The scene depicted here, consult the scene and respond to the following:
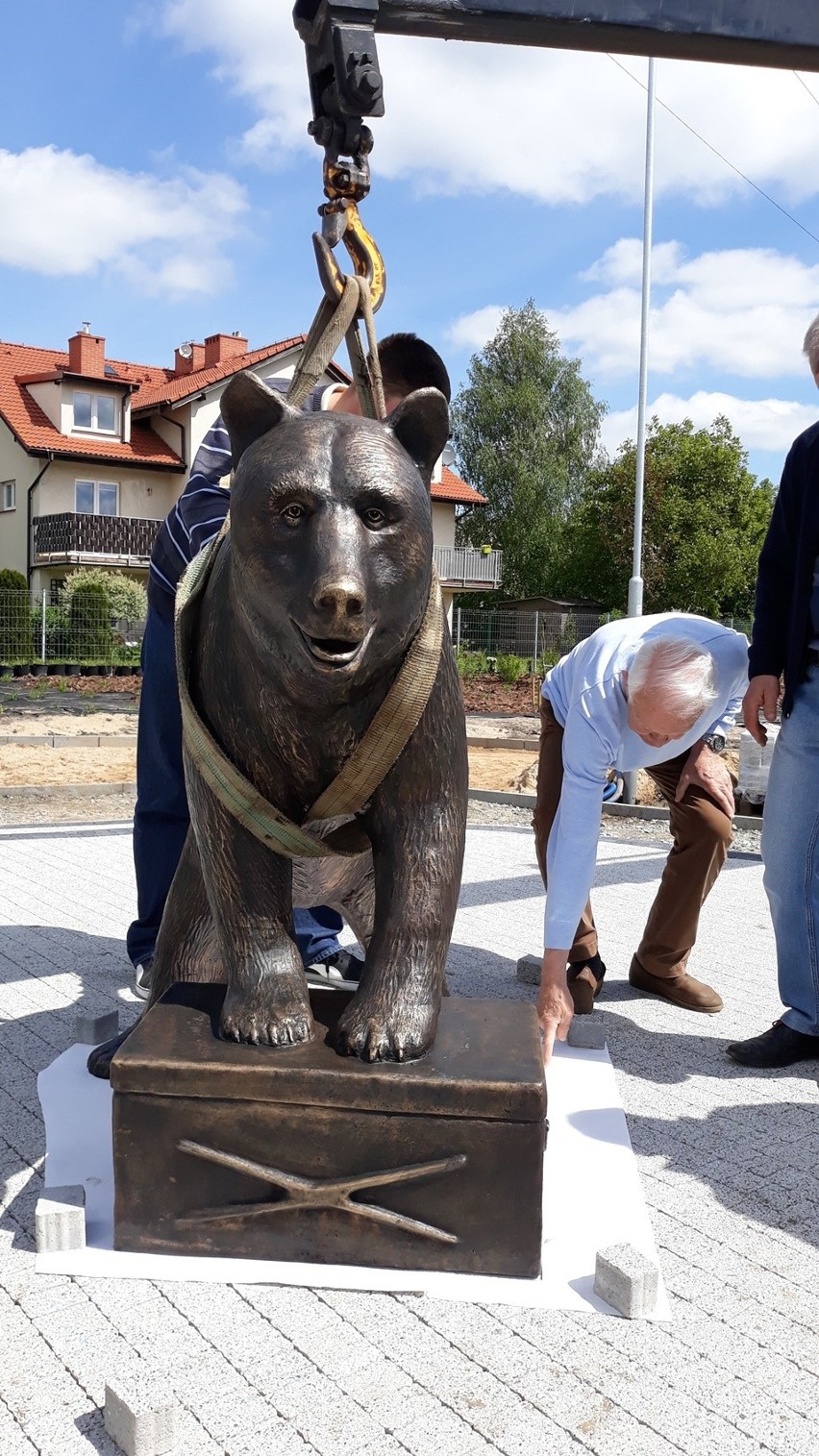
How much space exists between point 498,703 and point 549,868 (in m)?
15.7

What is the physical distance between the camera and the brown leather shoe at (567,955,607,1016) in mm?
3402

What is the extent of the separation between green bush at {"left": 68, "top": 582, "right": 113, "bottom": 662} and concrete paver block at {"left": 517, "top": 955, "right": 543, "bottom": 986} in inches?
715

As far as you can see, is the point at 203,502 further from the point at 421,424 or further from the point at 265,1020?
the point at 265,1020

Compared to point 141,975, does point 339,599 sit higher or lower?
higher

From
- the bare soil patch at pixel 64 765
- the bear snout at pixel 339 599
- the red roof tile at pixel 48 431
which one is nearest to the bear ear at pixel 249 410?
the bear snout at pixel 339 599

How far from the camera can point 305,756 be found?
74.4 inches

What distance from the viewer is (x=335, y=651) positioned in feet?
5.37

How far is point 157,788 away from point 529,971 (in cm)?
130

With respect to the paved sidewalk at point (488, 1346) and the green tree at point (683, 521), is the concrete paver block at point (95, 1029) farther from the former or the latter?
the green tree at point (683, 521)

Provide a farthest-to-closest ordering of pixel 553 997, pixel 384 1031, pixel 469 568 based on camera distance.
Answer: pixel 469 568
pixel 553 997
pixel 384 1031

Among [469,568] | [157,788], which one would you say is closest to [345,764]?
[157,788]

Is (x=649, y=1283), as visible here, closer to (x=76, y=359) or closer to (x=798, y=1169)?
(x=798, y=1169)

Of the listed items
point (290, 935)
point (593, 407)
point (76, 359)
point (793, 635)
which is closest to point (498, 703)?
point (76, 359)

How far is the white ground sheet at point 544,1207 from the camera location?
185 centimetres
